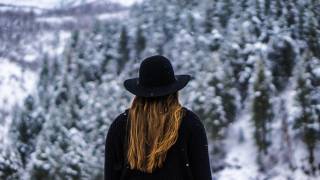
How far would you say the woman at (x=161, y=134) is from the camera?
2.36 metres

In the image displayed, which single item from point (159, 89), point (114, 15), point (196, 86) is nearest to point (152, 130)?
point (159, 89)

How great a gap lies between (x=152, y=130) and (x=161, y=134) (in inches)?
1.6

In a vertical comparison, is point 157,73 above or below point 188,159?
above

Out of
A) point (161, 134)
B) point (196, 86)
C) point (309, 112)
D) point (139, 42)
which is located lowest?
point (309, 112)

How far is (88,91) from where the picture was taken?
6055 mm

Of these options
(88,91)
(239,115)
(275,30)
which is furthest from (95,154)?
(275,30)

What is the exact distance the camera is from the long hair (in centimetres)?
235

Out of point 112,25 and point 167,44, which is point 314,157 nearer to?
point 167,44

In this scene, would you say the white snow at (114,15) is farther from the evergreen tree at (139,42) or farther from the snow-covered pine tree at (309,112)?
the snow-covered pine tree at (309,112)

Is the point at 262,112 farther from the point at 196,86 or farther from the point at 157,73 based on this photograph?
the point at 157,73

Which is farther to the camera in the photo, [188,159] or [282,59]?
[282,59]

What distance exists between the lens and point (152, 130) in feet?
7.79

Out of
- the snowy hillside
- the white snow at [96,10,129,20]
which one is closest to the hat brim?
the snowy hillside

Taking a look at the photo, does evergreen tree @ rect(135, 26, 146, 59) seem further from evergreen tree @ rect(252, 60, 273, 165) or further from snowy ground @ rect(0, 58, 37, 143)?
evergreen tree @ rect(252, 60, 273, 165)
